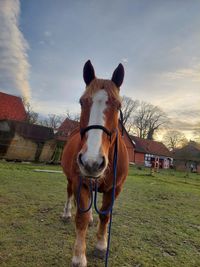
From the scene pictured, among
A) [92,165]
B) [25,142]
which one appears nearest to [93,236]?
[92,165]

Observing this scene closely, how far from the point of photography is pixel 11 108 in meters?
30.5

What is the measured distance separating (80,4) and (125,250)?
5950mm

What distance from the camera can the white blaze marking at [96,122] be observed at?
201 centimetres

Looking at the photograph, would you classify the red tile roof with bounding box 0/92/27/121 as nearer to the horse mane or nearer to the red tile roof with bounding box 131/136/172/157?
the red tile roof with bounding box 131/136/172/157

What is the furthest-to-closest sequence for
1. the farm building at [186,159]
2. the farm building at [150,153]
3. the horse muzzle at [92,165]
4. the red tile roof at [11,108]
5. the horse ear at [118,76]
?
the farm building at [150,153] → the farm building at [186,159] → the red tile roof at [11,108] → the horse ear at [118,76] → the horse muzzle at [92,165]

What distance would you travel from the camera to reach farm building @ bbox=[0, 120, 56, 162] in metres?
16.6

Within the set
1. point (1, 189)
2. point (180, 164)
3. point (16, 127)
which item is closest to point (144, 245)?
point (1, 189)

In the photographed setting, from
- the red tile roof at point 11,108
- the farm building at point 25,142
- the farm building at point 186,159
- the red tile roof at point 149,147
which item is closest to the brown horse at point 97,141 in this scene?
the farm building at point 25,142

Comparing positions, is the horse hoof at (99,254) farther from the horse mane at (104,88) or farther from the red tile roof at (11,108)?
the red tile roof at (11,108)

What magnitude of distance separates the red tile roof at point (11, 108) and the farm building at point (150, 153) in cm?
2713

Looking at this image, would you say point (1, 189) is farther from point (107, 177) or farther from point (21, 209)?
point (107, 177)

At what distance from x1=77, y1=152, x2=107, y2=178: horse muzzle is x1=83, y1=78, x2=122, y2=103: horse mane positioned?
2.28 ft

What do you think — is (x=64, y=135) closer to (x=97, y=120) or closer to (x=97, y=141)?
(x=97, y=120)

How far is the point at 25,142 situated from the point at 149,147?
1620 inches
